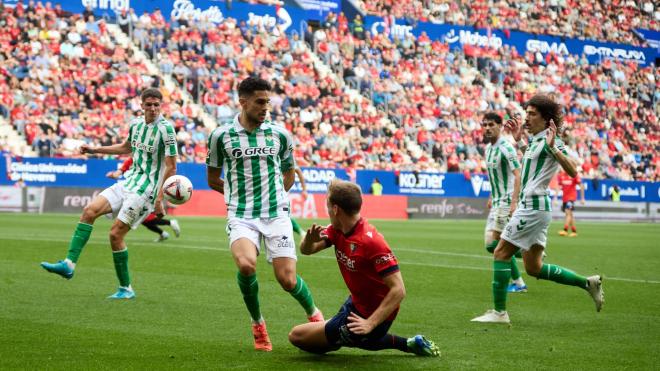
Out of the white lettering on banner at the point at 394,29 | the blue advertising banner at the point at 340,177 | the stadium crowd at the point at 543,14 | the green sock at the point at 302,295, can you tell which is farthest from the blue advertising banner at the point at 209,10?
the green sock at the point at 302,295

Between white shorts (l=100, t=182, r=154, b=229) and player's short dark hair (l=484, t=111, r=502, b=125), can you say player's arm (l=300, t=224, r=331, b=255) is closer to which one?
white shorts (l=100, t=182, r=154, b=229)

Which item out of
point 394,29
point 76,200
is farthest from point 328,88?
point 76,200

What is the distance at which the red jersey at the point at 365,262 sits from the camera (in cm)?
650

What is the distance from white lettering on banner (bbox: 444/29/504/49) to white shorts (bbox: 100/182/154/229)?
41.0m

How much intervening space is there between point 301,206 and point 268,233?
2621 cm

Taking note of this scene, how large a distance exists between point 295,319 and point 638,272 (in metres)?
8.17

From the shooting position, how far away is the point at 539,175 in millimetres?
9531

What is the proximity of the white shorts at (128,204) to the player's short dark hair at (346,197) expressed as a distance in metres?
4.91

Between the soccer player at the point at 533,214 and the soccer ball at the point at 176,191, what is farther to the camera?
the soccer ball at the point at 176,191

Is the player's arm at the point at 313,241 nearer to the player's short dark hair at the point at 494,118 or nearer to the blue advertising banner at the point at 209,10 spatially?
the player's short dark hair at the point at 494,118

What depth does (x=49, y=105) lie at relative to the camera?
33.8 meters

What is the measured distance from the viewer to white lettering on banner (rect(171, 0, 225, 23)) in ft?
136

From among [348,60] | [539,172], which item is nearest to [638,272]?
[539,172]

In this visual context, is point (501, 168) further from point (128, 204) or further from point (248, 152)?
point (248, 152)
